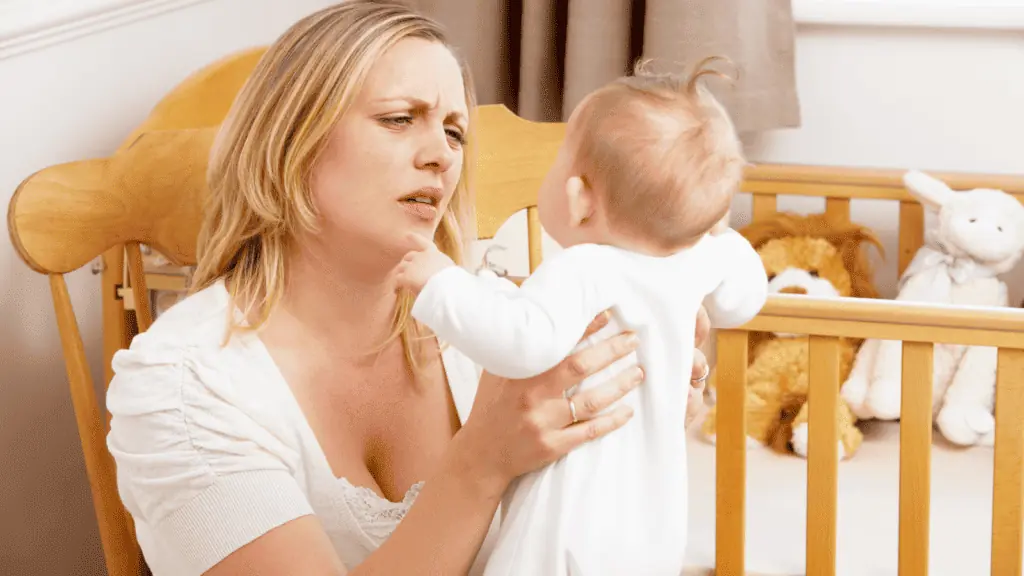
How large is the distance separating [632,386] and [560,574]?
17 centimetres

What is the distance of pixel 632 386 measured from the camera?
0.96 metres

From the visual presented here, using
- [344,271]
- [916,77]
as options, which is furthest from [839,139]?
[344,271]

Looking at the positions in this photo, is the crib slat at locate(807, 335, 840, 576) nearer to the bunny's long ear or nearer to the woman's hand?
the woman's hand

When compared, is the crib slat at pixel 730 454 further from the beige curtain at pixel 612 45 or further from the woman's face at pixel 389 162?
the beige curtain at pixel 612 45

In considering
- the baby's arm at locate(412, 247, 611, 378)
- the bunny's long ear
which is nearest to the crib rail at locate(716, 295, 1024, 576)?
the baby's arm at locate(412, 247, 611, 378)

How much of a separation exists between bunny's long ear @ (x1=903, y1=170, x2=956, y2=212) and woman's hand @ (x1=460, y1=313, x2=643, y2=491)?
51.1 inches

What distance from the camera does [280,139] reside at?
1076 mm

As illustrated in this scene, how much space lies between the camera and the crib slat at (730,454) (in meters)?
1.49

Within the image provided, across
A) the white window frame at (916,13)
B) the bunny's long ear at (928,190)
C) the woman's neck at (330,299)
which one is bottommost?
the bunny's long ear at (928,190)

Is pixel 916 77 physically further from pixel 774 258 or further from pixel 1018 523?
pixel 1018 523

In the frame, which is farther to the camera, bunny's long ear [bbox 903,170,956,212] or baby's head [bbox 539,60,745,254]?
bunny's long ear [bbox 903,170,956,212]

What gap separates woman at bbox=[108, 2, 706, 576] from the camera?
983 millimetres

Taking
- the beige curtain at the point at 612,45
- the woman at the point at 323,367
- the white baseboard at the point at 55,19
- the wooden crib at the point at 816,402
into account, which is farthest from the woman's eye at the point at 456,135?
the beige curtain at the point at 612,45

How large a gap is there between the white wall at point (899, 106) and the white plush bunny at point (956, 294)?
Result: 0.76ft
